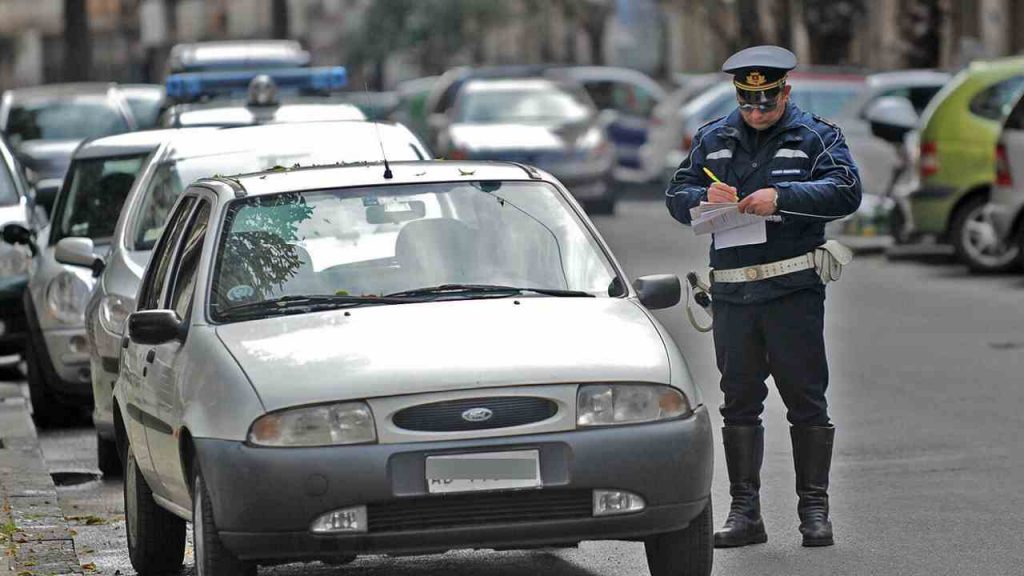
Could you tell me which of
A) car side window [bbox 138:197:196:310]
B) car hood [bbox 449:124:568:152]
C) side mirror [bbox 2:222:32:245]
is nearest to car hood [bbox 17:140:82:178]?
car hood [bbox 449:124:568:152]

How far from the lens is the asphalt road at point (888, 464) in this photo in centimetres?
777

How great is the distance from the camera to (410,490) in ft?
20.7

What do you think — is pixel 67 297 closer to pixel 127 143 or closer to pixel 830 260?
pixel 127 143

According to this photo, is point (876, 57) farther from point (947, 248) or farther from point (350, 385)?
point (350, 385)

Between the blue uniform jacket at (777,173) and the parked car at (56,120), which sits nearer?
the blue uniform jacket at (777,173)

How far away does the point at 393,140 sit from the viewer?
11.2 m

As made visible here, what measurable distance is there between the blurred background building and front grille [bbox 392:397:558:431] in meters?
4.22

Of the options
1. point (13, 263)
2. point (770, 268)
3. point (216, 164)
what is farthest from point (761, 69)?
point (13, 263)

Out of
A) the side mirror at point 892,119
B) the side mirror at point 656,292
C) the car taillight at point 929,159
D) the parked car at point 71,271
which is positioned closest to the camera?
the side mirror at point 656,292

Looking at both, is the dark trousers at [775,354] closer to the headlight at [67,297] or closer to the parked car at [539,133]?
the headlight at [67,297]

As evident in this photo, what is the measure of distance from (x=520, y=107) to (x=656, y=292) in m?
21.1

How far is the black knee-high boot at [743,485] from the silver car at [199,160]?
3.03 m

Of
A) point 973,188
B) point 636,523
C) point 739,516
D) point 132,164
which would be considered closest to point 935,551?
point 739,516

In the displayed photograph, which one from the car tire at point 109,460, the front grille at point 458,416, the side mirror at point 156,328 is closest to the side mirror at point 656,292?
the front grille at point 458,416
